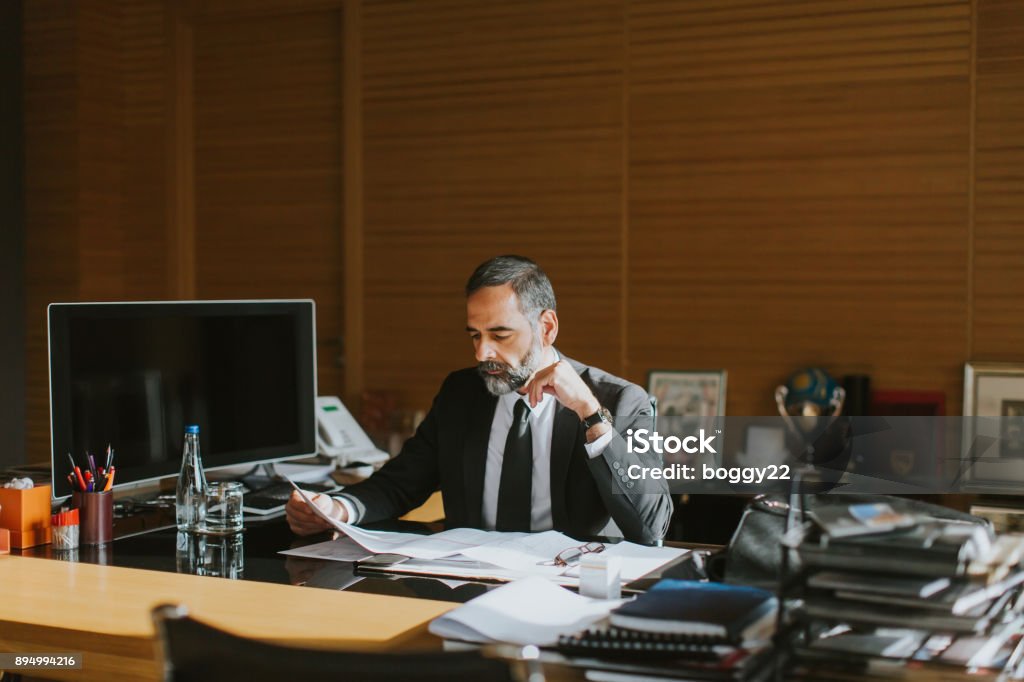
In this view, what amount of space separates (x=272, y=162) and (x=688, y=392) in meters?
2.10

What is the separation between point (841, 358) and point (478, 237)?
4.89ft

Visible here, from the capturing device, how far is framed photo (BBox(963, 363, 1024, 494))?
3656mm

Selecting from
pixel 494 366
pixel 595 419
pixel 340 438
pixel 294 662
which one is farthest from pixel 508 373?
pixel 294 662

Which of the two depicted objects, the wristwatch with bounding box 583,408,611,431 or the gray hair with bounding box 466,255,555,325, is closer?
the wristwatch with bounding box 583,408,611,431

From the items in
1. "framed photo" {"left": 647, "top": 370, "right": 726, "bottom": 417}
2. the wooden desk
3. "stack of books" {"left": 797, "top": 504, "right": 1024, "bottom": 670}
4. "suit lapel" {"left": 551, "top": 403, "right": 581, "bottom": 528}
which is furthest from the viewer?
"framed photo" {"left": 647, "top": 370, "right": 726, "bottom": 417}

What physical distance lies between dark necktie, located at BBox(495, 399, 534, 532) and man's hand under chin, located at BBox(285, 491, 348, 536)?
38 centimetres

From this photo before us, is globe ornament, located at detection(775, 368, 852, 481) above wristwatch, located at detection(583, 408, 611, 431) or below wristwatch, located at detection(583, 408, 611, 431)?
below

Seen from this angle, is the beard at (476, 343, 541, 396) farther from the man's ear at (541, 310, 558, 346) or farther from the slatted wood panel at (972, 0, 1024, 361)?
the slatted wood panel at (972, 0, 1024, 361)

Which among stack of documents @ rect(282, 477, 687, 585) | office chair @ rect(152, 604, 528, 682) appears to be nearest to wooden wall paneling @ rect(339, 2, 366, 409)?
stack of documents @ rect(282, 477, 687, 585)

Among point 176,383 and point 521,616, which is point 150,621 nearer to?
point 521,616

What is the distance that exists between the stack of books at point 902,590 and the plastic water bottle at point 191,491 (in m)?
1.29

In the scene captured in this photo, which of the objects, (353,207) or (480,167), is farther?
(353,207)

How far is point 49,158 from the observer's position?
16.1ft

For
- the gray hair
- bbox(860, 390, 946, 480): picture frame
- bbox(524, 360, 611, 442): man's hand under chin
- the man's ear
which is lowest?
bbox(860, 390, 946, 480): picture frame
